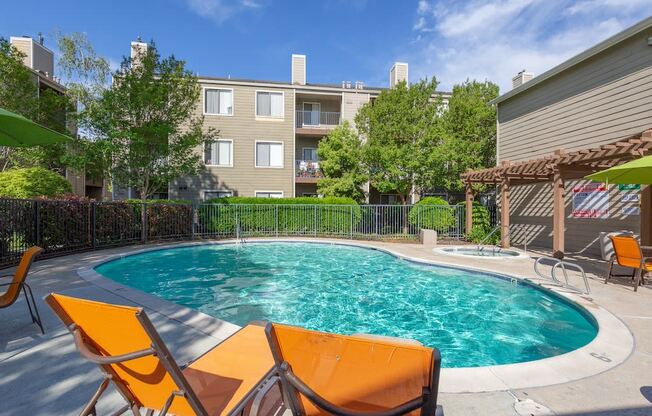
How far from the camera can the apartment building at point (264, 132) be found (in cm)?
2062

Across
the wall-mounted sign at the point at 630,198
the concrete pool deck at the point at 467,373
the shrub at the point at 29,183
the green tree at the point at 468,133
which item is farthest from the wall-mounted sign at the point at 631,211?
the shrub at the point at 29,183

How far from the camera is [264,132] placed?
21.1 metres

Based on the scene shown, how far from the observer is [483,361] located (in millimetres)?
4480

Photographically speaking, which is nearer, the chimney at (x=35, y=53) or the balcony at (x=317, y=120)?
the chimney at (x=35, y=53)

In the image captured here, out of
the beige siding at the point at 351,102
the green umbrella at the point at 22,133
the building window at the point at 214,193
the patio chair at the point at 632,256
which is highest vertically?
the beige siding at the point at 351,102

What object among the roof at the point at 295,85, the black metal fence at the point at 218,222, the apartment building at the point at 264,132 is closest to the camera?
the black metal fence at the point at 218,222

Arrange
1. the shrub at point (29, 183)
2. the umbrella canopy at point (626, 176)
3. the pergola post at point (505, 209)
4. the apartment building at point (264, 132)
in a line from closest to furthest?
1. the umbrella canopy at point (626, 176)
2. the shrub at point (29, 183)
3. the pergola post at point (505, 209)
4. the apartment building at point (264, 132)

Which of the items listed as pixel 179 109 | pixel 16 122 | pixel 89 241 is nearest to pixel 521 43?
pixel 179 109

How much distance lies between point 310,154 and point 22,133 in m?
18.5

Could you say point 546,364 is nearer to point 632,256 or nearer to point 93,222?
point 632,256

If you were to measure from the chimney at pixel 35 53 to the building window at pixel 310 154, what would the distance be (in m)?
16.2

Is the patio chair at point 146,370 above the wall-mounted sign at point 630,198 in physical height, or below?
below

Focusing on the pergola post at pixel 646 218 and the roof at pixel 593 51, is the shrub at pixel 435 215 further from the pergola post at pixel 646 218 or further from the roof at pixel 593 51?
the pergola post at pixel 646 218

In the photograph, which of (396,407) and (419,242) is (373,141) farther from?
(396,407)
